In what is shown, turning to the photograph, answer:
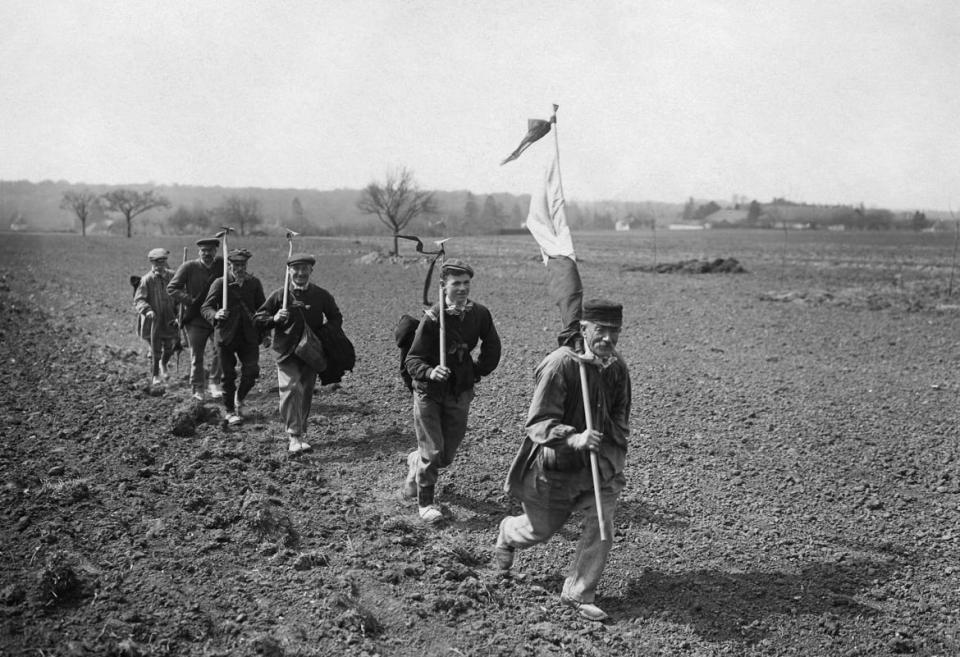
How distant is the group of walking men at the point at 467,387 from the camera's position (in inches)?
183

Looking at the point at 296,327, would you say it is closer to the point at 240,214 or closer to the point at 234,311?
the point at 234,311

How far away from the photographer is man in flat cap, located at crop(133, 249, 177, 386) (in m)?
10.4

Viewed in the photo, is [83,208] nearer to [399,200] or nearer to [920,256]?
[399,200]

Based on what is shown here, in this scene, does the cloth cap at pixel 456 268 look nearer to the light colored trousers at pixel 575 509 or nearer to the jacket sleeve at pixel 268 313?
the light colored trousers at pixel 575 509

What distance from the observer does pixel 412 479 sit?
6512mm

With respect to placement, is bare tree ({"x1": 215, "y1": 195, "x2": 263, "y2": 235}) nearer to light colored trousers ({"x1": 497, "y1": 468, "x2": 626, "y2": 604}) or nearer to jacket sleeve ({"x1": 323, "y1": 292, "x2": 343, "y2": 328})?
jacket sleeve ({"x1": 323, "y1": 292, "x2": 343, "y2": 328})

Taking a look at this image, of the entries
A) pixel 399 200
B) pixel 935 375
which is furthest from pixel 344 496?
pixel 399 200

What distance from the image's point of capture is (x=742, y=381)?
35.0 feet

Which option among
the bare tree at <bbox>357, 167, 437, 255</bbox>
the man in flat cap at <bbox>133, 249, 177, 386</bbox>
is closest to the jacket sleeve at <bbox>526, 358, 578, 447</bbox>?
the man in flat cap at <bbox>133, 249, 177, 386</bbox>

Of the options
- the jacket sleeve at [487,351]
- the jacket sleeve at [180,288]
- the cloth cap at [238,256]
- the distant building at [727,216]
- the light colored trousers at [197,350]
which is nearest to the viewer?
the jacket sleeve at [487,351]

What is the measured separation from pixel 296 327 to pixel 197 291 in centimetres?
255

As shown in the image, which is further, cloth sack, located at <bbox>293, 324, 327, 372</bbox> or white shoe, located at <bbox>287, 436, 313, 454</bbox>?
white shoe, located at <bbox>287, 436, 313, 454</bbox>

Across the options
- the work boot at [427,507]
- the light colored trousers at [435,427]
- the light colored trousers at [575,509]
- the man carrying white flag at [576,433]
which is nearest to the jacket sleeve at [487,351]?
the light colored trousers at [435,427]

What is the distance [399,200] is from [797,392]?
32.3 metres
